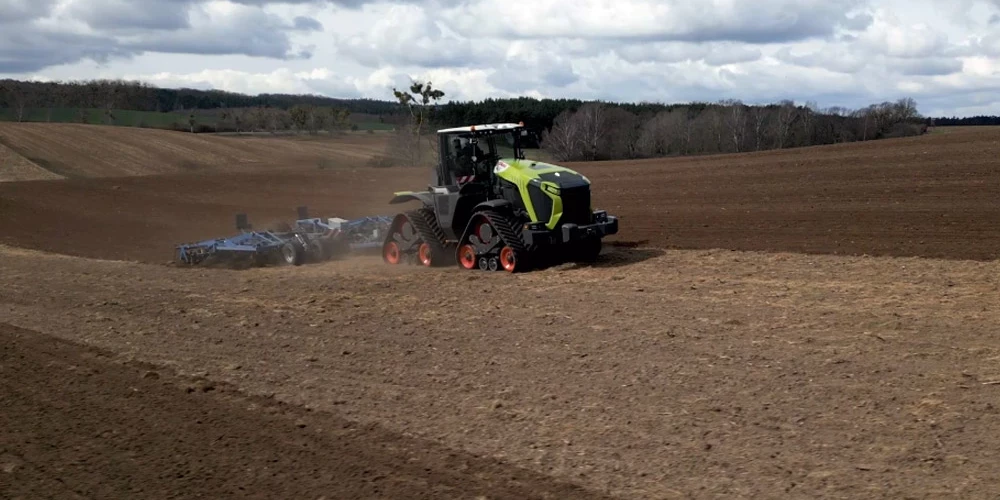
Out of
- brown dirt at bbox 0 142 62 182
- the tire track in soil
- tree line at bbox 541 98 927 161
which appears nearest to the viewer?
the tire track in soil

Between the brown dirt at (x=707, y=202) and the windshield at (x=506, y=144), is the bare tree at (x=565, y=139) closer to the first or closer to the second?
the brown dirt at (x=707, y=202)

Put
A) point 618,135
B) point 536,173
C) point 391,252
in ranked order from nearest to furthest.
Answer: point 536,173 → point 391,252 → point 618,135

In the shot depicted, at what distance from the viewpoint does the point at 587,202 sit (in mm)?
15359

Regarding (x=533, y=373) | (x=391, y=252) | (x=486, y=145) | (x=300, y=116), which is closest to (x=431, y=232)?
(x=391, y=252)

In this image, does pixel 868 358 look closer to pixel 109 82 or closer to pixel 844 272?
pixel 844 272

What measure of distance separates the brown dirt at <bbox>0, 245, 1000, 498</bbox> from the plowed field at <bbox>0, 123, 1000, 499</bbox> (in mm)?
30

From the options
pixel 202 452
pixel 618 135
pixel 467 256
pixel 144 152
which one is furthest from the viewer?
pixel 618 135

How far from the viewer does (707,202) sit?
78.2 feet

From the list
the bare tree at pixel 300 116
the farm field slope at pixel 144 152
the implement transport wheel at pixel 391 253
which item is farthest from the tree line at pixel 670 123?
the implement transport wheel at pixel 391 253

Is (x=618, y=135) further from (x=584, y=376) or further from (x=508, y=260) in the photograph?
(x=584, y=376)

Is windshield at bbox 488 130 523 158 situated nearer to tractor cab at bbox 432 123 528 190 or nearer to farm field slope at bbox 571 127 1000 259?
tractor cab at bbox 432 123 528 190

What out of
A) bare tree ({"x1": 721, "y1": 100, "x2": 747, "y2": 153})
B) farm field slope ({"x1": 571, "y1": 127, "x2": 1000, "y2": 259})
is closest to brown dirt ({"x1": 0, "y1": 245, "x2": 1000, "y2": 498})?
farm field slope ({"x1": 571, "y1": 127, "x2": 1000, "y2": 259})

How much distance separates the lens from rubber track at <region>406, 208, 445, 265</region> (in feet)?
53.8

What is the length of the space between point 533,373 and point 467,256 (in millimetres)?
7489
